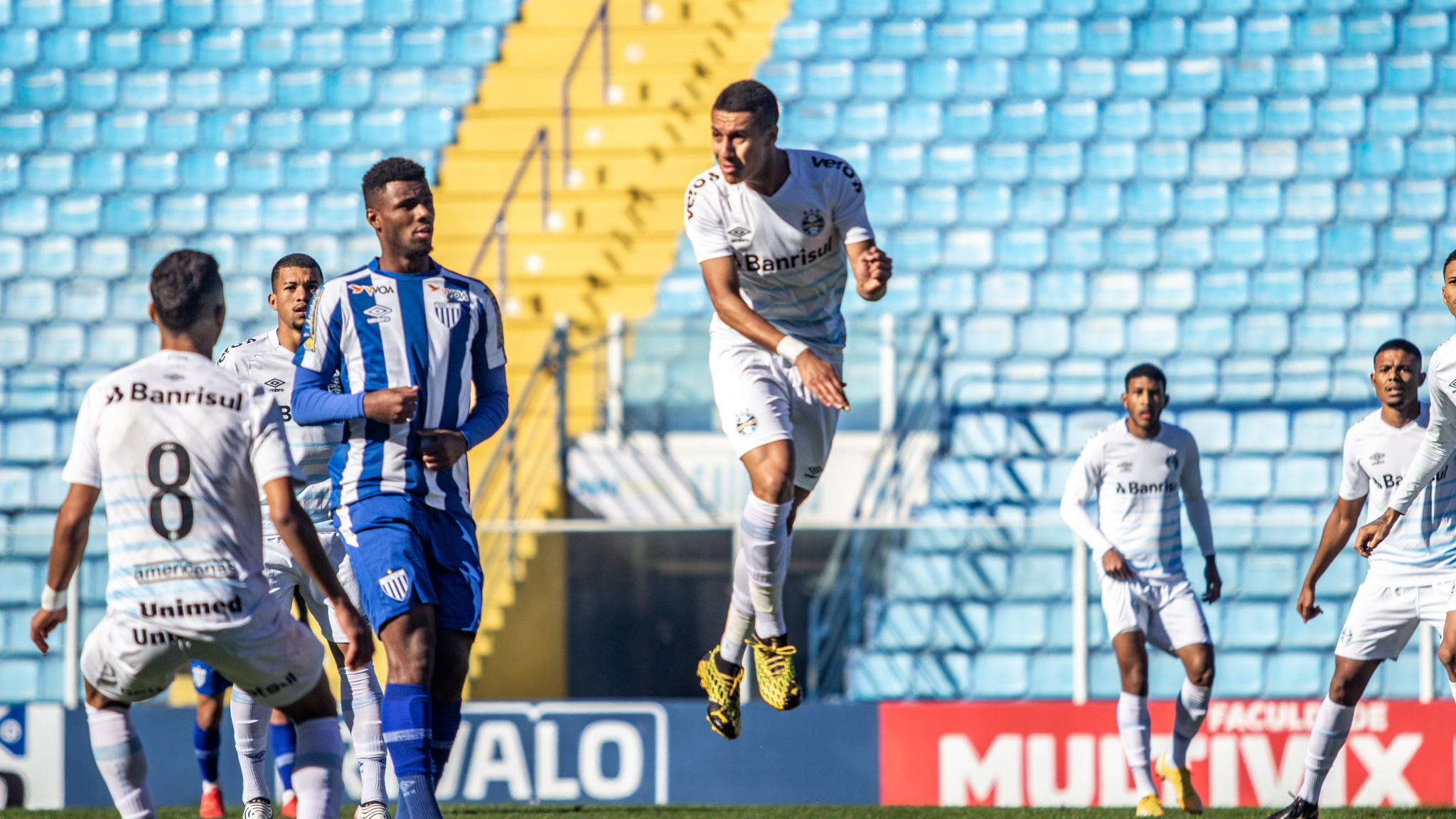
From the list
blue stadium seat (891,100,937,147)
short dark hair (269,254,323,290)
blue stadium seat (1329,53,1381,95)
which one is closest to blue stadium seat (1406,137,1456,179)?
blue stadium seat (1329,53,1381,95)

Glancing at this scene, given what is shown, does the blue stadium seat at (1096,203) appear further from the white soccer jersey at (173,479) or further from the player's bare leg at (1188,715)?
the white soccer jersey at (173,479)

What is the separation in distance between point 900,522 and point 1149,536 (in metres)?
1.46

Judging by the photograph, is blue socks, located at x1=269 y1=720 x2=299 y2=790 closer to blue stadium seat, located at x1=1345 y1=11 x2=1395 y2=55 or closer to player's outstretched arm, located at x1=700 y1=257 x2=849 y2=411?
player's outstretched arm, located at x1=700 y1=257 x2=849 y2=411

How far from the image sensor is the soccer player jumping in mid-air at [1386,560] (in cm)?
604

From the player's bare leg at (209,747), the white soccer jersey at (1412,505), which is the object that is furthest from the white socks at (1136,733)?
the player's bare leg at (209,747)

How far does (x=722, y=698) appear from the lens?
5.38 metres

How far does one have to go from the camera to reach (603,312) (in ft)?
37.8

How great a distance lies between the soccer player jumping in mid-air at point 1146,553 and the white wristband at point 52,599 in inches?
188

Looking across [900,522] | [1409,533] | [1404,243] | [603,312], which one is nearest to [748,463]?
[1409,533]

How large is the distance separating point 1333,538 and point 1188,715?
4.12 ft

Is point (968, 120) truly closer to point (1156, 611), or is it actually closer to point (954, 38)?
point (954, 38)

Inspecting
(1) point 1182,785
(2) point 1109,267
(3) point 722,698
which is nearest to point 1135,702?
(1) point 1182,785

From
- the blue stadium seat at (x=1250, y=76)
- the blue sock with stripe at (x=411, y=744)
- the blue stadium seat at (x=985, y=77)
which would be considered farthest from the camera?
the blue stadium seat at (x=985, y=77)

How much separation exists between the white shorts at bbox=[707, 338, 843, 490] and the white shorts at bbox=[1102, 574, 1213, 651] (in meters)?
2.64
